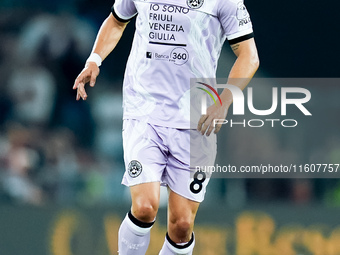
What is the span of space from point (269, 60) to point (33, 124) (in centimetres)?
242

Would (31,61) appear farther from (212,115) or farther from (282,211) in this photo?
(212,115)

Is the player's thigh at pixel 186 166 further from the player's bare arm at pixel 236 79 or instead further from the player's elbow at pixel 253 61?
the player's elbow at pixel 253 61

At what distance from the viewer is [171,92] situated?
16.2 feet

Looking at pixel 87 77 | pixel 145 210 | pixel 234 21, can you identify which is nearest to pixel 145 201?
pixel 145 210

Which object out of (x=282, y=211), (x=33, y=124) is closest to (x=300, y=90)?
(x=282, y=211)

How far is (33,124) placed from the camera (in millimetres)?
7855

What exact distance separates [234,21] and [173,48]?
1.36 feet

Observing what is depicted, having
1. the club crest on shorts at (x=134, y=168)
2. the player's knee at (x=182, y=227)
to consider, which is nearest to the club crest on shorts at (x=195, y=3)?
the club crest on shorts at (x=134, y=168)

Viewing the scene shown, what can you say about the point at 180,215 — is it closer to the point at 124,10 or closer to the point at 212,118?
the point at 212,118

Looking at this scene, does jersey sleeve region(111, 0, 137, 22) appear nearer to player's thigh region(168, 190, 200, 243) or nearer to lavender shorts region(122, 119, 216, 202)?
lavender shorts region(122, 119, 216, 202)

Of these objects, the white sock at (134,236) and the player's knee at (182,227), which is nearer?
the white sock at (134,236)

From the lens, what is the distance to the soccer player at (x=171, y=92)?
485 cm

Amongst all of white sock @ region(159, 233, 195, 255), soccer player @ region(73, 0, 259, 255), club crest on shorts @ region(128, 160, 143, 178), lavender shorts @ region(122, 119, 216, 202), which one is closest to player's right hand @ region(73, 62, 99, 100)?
soccer player @ region(73, 0, 259, 255)

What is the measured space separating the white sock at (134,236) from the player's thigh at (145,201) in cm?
5
